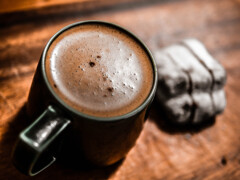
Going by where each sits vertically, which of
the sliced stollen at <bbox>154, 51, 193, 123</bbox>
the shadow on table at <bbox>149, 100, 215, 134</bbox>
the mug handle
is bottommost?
the shadow on table at <bbox>149, 100, 215, 134</bbox>

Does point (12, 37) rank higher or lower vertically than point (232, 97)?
higher

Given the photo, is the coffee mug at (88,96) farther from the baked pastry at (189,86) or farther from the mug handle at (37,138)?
the baked pastry at (189,86)

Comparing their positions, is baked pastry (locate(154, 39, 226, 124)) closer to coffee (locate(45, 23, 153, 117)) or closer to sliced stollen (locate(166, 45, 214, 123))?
sliced stollen (locate(166, 45, 214, 123))

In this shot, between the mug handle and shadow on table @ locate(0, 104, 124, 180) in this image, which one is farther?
shadow on table @ locate(0, 104, 124, 180)

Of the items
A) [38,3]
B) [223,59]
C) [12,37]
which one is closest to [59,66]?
[12,37]

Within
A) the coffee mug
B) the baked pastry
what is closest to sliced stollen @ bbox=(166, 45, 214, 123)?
the baked pastry

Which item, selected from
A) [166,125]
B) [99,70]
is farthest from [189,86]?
[99,70]

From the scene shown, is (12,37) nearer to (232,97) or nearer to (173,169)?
(173,169)
